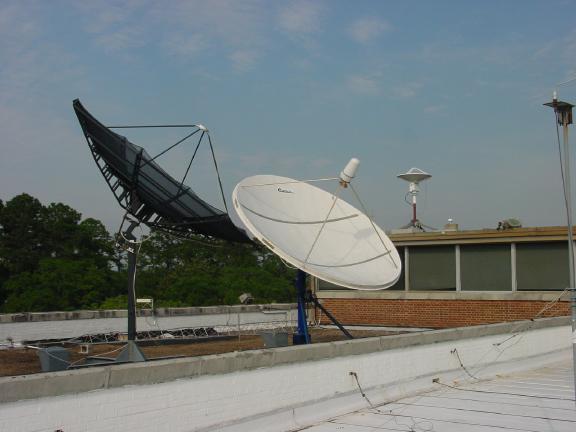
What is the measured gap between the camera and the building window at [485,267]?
2317cm

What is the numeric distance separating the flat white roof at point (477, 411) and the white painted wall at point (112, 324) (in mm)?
12064

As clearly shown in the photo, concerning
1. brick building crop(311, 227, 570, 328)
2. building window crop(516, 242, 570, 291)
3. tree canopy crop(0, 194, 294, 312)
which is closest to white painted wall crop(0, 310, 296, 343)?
brick building crop(311, 227, 570, 328)

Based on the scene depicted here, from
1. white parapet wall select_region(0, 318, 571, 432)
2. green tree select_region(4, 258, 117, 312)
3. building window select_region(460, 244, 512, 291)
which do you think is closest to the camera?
white parapet wall select_region(0, 318, 571, 432)

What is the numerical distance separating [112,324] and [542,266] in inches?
531

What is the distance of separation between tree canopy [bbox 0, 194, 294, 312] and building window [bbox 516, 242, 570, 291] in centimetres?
2577

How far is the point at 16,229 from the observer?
6041 cm

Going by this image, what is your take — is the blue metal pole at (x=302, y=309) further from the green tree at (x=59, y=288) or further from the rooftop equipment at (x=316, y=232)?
the green tree at (x=59, y=288)

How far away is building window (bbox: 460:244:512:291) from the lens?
2317cm

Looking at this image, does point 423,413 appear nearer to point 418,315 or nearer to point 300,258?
point 300,258

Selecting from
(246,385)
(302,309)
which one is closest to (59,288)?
(302,309)

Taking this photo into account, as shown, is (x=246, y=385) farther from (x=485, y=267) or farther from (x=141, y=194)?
(x=485, y=267)

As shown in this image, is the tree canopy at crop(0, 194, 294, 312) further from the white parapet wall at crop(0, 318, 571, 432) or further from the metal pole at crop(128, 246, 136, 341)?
the white parapet wall at crop(0, 318, 571, 432)

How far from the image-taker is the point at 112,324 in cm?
2259

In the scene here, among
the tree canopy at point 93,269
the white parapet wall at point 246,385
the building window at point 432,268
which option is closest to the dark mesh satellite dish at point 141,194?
the white parapet wall at point 246,385
